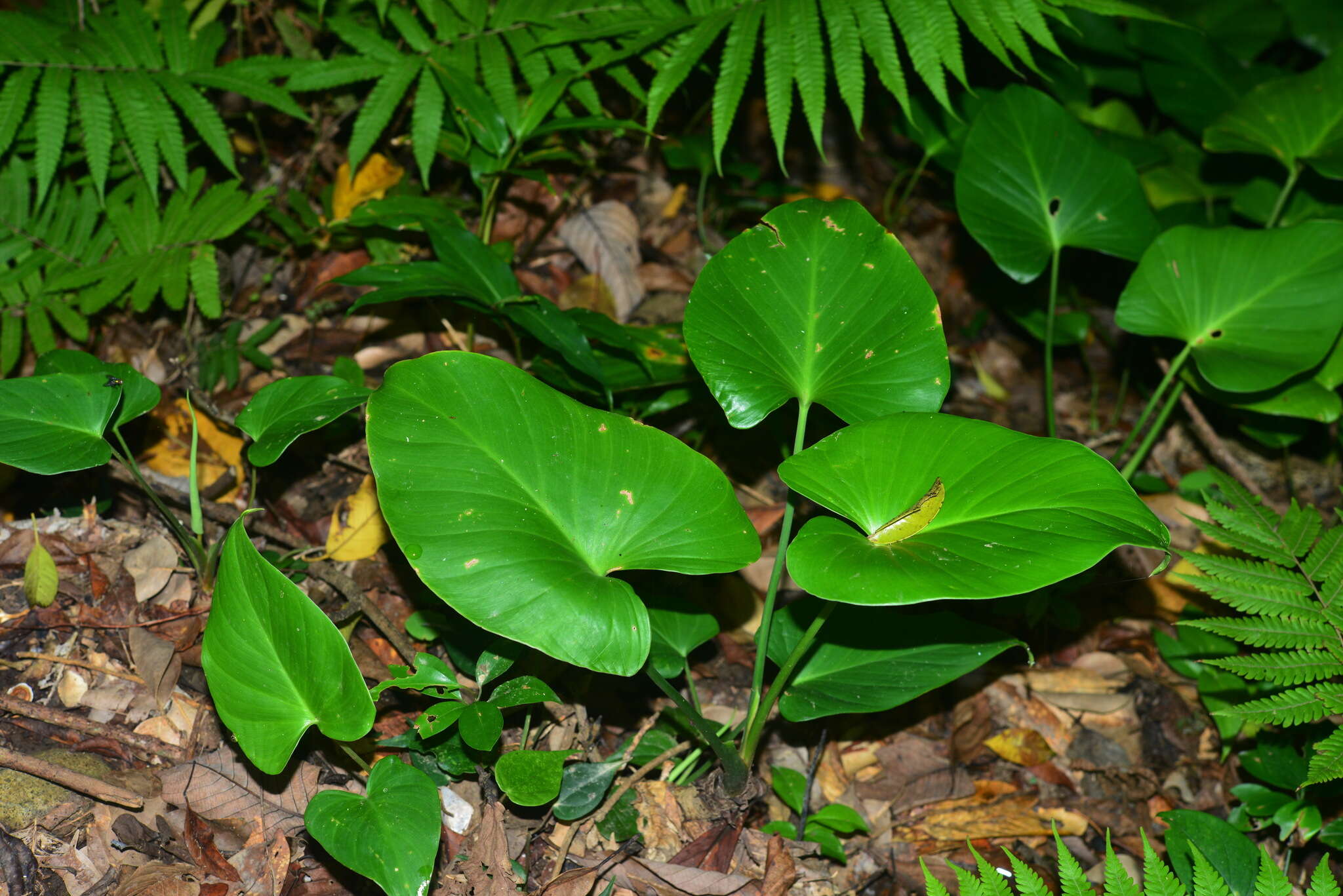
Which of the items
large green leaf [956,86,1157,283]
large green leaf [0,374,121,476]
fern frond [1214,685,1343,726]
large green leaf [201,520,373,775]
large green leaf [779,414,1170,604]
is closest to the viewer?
large green leaf [779,414,1170,604]

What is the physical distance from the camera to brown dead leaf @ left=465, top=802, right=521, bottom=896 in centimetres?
166

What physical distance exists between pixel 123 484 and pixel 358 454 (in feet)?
1.76

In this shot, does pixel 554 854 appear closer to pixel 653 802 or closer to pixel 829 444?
pixel 653 802

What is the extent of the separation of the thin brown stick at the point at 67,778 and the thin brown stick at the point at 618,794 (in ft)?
2.57

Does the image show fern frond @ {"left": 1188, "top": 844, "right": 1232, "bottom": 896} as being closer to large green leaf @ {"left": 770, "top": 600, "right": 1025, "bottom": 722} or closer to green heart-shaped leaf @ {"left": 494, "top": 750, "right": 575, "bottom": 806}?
large green leaf @ {"left": 770, "top": 600, "right": 1025, "bottom": 722}

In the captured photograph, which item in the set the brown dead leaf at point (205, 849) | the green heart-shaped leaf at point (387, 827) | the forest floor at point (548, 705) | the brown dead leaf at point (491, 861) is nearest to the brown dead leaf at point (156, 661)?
the forest floor at point (548, 705)

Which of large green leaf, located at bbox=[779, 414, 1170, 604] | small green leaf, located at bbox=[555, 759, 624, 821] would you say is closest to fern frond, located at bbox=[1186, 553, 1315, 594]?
large green leaf, located at bbox=[779, 414, 1170, 604]

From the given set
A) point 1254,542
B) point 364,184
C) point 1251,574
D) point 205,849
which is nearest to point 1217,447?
point 1254,542

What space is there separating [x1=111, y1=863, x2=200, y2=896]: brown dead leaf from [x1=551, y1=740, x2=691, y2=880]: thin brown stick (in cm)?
64

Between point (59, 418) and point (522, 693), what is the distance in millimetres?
1033

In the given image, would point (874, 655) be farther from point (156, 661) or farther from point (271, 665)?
point (156, 661)

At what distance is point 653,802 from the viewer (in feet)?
6.30

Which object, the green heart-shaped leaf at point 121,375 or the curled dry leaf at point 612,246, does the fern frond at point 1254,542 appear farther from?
the green heart-shaped leaf at point 121,375

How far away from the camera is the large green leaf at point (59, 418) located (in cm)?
167
